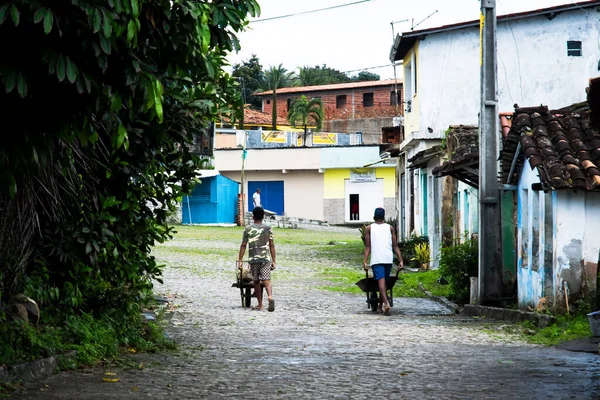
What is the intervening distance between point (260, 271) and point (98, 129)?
6.91m

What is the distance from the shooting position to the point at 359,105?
81000 mm

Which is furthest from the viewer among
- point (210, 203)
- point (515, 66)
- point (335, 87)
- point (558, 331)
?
point (335, 87)

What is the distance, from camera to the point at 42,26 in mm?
5980

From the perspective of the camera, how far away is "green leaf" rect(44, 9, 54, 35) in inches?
223

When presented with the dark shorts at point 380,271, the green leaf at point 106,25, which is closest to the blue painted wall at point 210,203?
the dark shorts at point 380,271

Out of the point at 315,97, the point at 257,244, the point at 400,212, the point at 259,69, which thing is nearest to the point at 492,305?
the point at 257,244

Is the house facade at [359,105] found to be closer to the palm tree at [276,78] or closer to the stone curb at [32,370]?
the palm tree at [276,78]

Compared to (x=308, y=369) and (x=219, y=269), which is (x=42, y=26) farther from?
(x=219, y=269)

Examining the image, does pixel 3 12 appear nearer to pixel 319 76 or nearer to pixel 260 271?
pixel 260 271

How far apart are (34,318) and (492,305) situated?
9725 millimetres

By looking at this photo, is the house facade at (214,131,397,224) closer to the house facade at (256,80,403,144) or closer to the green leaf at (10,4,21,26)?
the house facade at (256,80,403,144)

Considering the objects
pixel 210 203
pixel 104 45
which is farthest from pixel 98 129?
pixel 210 203

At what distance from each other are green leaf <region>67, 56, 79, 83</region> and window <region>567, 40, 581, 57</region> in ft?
80.9

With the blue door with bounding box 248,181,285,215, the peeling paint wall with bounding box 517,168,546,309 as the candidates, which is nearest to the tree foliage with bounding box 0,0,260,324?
the peeling paint wall with bounding box 517,168,546,309
